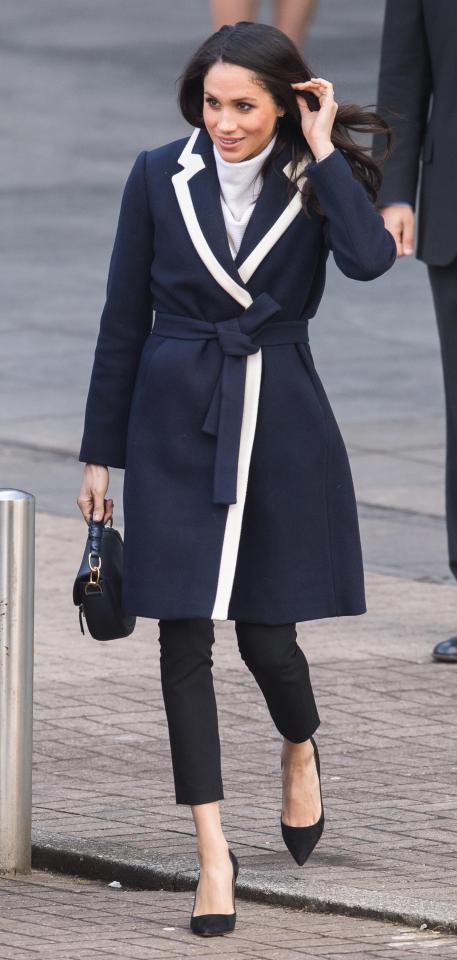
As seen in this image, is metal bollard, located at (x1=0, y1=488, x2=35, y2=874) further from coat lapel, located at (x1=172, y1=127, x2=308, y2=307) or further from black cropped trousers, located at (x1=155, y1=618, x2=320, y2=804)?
coat lapel, located at (x1=172, y1=127, x2=308, y2=307)

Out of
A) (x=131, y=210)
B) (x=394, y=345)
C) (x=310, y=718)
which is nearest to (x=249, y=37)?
(x=131, y=210)

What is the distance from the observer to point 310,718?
497 centimetres

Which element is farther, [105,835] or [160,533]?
[105,835]

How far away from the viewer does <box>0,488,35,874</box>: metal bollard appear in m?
5.04

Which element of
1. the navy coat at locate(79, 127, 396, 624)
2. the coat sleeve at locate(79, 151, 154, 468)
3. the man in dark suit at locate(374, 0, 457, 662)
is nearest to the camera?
the navy coat at locate(79, 127, 396, 624)

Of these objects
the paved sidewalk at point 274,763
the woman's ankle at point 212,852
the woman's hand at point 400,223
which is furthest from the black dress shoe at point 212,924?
the woman's hand at point 400,223

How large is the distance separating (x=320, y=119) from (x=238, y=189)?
9.0 inches

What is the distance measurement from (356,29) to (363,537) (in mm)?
16557

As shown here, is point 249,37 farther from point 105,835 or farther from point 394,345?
point 394,345

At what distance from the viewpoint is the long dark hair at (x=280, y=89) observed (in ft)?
15.2

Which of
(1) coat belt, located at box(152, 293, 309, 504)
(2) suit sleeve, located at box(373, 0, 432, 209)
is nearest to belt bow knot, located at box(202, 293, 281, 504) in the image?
(1) coat belt, located at box(152, 293, 309, 504)

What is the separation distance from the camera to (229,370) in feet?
15.3

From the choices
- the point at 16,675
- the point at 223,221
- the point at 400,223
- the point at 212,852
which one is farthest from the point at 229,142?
the point at 400,223

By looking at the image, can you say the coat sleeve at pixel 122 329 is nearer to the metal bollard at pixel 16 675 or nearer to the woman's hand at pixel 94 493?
the woman's hand at pixel 94 493
